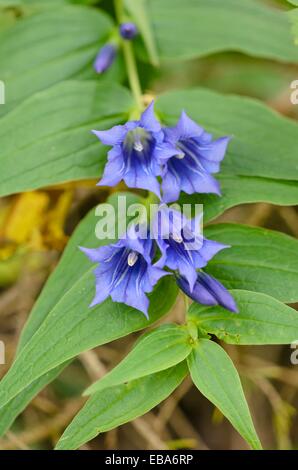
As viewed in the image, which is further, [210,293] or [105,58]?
[105,58]

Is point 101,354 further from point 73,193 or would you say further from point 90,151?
point 90,151

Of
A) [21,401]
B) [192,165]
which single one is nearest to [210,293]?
[192,165]

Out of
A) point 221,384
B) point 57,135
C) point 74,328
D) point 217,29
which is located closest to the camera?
point 221,384

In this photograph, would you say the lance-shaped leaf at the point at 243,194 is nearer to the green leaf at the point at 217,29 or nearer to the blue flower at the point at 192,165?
the blue flower at the point at 192,165

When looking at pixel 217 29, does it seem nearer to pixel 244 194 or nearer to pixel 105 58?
pixel 105 58

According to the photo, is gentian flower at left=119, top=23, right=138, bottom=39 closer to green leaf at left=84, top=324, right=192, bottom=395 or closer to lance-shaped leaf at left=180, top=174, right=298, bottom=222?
lance-shaped leaf at left=180, top=174, right=298, bottom=222

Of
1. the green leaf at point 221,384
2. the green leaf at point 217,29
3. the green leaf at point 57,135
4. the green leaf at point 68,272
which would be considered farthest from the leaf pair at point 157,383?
the green leaf at point 217,29
